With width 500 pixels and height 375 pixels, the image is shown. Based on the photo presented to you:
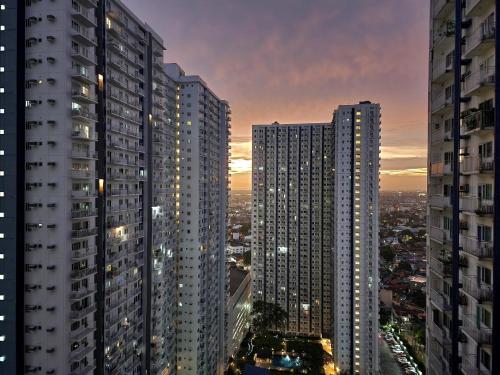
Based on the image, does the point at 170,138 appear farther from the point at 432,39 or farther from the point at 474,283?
the point at 474,283

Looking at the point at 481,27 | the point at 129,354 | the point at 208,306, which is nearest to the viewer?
the point at 481,27

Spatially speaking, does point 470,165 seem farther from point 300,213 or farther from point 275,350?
point 300,213

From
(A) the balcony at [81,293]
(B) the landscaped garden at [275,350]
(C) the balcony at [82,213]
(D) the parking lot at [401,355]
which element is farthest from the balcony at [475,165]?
(D) the parking lot at [401,355]

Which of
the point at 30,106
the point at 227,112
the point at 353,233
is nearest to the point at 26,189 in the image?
the point at 30,106

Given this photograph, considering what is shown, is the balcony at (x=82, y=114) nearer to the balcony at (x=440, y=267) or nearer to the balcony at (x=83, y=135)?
the balcony at (x=83, y=135)

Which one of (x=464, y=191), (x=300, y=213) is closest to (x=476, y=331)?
Result: (x=464, y=191)
